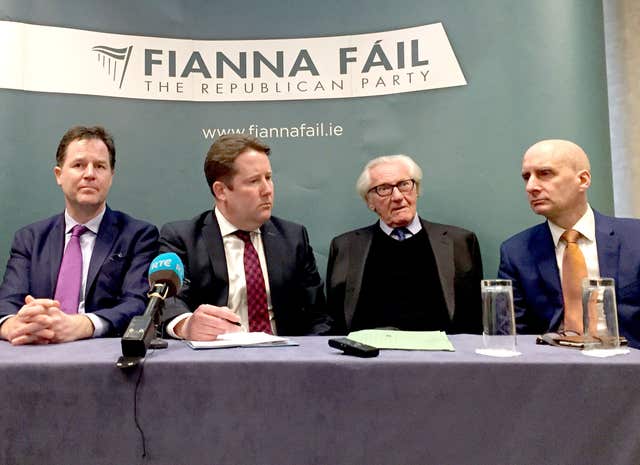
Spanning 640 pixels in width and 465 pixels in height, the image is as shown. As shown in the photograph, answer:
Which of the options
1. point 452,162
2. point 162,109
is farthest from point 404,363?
point 162,109

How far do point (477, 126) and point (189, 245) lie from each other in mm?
1634

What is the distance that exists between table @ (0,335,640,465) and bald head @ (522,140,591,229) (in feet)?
3.88

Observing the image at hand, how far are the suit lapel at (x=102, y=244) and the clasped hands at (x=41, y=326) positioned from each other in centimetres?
67

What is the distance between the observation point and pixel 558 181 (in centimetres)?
242

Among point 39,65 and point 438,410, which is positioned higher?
point 39,65

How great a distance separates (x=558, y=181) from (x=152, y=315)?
182 centimetres

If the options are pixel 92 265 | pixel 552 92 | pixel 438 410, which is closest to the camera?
pixel 438 410

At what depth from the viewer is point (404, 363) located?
4.24 feet

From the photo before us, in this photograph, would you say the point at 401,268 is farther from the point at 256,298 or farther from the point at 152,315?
the point at 152,315

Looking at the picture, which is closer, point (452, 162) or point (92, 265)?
point (92, 265)

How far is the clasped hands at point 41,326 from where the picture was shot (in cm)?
155

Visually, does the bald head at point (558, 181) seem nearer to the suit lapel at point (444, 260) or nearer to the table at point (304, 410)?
the suit lapel at point (444, 260)

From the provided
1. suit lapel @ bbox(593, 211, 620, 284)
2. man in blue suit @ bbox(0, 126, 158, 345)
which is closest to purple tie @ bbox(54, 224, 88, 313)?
man in blue suit @ bbox(0, 126, 158, 345)

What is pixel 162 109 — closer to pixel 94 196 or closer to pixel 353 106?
pixel 94 196
